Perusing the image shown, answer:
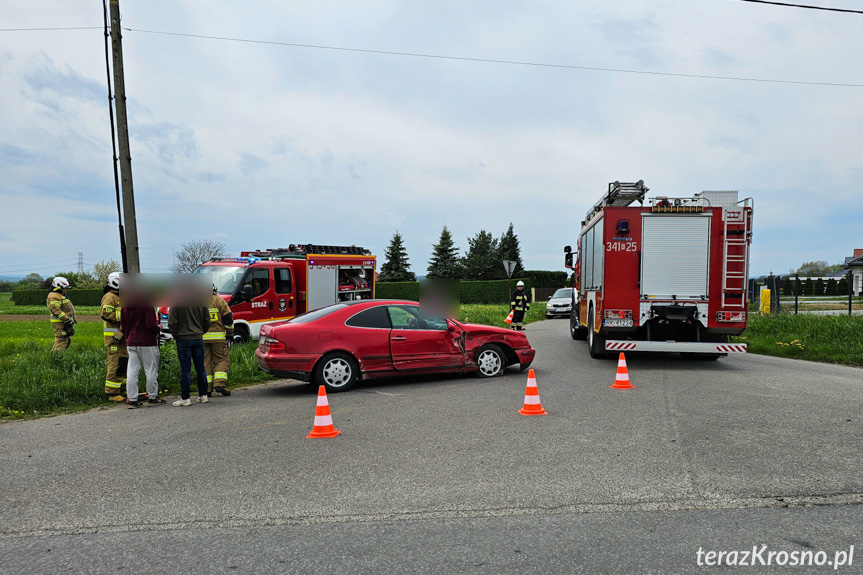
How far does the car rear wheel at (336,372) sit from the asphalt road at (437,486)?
107 cm

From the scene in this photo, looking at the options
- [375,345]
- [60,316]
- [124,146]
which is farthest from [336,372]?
[60,316]

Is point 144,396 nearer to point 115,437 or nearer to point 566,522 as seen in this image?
point 115,437

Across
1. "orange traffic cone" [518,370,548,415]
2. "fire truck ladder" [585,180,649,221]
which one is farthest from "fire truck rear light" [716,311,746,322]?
"orange traffic cone" [518,370,548,415]

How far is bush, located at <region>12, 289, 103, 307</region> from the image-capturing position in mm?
52469

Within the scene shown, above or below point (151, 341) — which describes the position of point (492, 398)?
below

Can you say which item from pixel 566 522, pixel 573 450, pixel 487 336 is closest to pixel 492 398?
pixel 487 336

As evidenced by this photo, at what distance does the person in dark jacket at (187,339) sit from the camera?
28.7 ft

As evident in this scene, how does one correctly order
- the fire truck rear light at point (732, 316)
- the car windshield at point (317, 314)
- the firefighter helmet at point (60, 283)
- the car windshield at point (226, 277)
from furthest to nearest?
1. the car windshield at point (226, 277)
2. the fire truck rear light at point (732, 316)
3. the firefighter helmet at point (60, 283)
4. the car windshield at point (317, 314)

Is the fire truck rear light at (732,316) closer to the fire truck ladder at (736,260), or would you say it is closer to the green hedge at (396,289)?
the fire truck ladder at (736,260)

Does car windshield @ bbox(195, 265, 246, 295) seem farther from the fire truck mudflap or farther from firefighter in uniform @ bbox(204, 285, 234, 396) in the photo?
the fire truck mudflap

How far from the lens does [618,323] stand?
11852mm

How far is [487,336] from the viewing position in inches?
421

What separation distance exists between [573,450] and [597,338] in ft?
24.6

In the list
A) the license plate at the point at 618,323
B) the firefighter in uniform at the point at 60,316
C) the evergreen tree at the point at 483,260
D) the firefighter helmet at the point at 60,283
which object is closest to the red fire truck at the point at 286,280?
the firefighter in uniform at the point at 60,316
